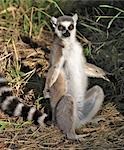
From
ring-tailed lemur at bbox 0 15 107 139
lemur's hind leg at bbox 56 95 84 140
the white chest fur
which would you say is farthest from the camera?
the white chest fur

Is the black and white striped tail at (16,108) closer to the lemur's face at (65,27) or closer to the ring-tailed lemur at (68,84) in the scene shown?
the ring-tailed lemur at (68,84)

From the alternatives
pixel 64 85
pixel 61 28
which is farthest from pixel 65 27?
pixel 64 85

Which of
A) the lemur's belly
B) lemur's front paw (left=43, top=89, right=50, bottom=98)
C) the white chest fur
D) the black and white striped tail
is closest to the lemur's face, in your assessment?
the white chest fur

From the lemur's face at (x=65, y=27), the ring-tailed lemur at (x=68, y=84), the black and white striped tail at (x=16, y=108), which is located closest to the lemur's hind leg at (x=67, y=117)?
the ring-tailed lemur at (x=68, y=84)

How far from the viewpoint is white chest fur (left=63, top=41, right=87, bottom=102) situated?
492 cm

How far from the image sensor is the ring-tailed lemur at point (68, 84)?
15.5 feet

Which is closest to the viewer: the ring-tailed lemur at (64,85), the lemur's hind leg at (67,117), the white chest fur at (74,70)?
the lemur's hind leg at (67,117)

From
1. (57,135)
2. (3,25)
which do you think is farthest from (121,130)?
(3,25)

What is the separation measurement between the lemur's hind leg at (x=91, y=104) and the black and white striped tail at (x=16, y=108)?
0.35 meters

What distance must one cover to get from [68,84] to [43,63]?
89 cm

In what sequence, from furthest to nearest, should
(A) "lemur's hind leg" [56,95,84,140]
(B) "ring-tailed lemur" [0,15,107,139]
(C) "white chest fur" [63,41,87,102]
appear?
(C) "white chest fur" [63,41,87,102]
(B) "ring-tailed lemur" [0,15,107,139]
(A) "lemur's hind leg" [56,95,84,140]

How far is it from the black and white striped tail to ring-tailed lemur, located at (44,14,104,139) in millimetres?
146

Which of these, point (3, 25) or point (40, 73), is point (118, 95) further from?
point (3, 25)

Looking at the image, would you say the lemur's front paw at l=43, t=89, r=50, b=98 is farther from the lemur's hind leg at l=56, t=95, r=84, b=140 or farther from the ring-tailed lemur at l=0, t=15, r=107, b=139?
the lemur's hind leg at l=56, t=95, r=84, b=140
